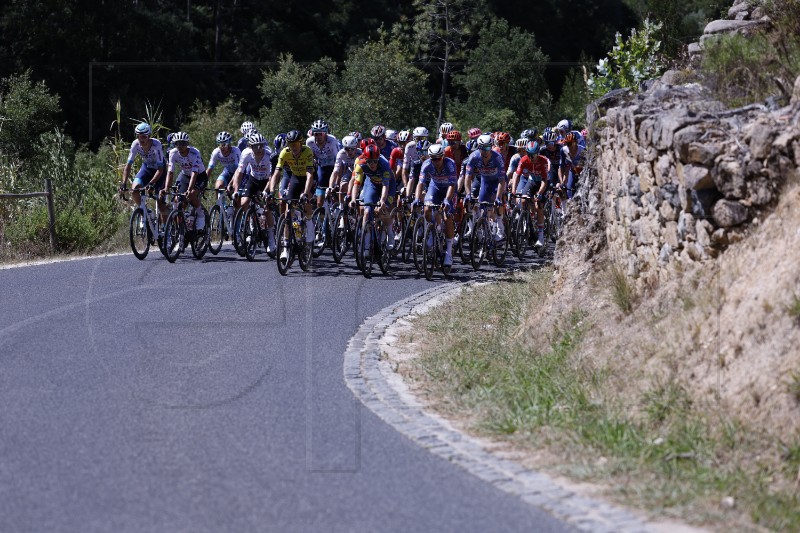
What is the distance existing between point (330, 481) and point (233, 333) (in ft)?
17.3

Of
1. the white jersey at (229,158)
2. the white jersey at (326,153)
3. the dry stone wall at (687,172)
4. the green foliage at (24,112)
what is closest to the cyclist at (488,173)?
the white jersey at (326,153)

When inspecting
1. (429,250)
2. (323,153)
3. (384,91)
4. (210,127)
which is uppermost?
(384,91)

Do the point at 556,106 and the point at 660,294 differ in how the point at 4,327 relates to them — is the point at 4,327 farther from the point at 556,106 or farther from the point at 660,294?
the point at 556,106

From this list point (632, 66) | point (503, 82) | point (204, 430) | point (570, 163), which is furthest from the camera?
point (503, 82)

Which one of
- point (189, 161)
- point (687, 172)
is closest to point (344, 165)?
point (189, 161)

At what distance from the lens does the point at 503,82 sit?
5709 cm

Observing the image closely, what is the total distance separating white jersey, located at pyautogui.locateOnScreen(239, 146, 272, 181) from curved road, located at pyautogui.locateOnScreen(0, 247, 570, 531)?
15.4 ft

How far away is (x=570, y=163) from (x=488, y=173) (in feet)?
9.62

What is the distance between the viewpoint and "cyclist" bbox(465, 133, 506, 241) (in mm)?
18297

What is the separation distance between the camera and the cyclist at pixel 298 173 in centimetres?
1697

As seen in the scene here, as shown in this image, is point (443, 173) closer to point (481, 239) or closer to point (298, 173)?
point (481, 239)

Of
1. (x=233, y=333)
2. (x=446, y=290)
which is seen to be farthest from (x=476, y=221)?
(x=233, y=333)

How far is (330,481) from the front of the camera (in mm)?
6410

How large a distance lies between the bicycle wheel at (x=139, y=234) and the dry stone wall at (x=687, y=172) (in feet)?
29.7
